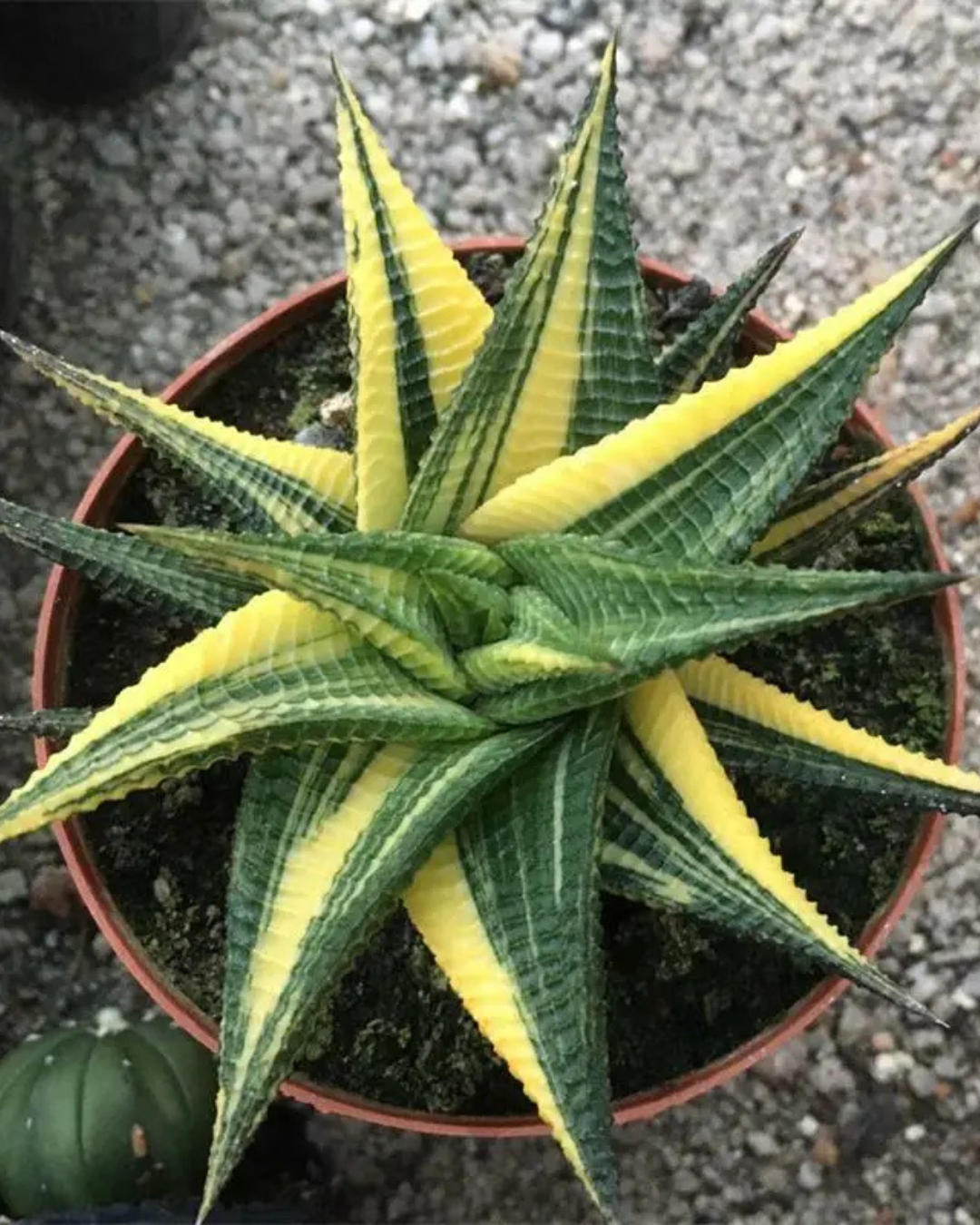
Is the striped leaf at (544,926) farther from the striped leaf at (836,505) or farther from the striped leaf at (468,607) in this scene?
the striped leaf at (836,505)

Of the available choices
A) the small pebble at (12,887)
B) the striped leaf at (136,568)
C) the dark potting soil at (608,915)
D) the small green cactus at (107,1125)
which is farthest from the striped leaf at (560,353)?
the small pebble at (12,887)

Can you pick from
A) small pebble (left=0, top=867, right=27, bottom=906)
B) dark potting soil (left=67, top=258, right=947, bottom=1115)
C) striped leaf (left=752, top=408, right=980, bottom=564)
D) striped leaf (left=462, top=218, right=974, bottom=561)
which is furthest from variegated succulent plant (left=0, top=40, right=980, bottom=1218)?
small pebble (left=0, top=867, right=27, bottom=906)

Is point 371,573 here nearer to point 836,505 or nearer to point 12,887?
point 836,505

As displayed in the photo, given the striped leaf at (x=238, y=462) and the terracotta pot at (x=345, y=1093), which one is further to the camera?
the terracotta pot at (x=345, y=1093)

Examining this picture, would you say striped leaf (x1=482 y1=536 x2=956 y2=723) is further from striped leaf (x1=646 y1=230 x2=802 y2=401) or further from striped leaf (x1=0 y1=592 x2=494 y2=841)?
striped leaf (x1=646 y1=230 x2=802 y2=401)

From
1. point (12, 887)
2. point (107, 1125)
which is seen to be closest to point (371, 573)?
point (107, 1125)

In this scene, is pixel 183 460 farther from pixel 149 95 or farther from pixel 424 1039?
pixel 149 95

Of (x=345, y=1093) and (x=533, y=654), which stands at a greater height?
(x=533, y=654)
